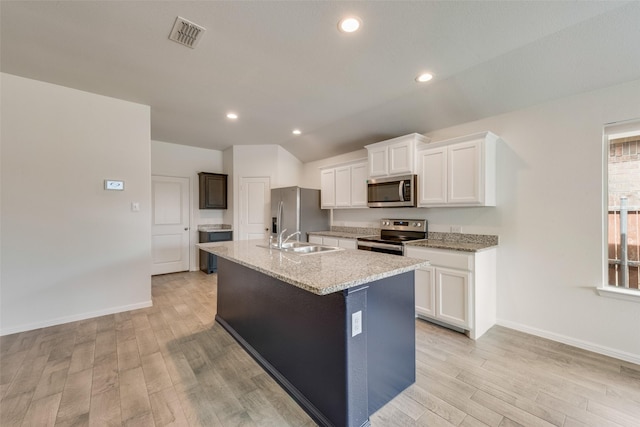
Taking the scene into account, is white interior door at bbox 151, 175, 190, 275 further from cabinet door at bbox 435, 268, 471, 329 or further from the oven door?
cabinet door at bbox 435, 268, 471, 329

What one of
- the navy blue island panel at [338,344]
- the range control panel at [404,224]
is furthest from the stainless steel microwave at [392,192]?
the navy blue island panel at [338,344]

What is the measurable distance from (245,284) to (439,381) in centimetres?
180

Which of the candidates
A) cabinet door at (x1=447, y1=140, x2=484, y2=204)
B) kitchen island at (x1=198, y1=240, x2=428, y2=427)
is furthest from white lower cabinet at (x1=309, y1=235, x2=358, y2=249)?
kitchen island at (x1=198, y1=240, x2=428, y2=427)

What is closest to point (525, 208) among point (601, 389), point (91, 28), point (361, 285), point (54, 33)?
point (601, 389)

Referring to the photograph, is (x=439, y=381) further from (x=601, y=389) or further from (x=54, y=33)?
(x=54, y=33)

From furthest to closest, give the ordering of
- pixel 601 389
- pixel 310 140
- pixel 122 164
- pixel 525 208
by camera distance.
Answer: pixel 310 140 → pixel 122 164 → pixel 525 208 → pixel 601 389

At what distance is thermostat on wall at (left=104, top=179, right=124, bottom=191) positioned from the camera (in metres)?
3.24

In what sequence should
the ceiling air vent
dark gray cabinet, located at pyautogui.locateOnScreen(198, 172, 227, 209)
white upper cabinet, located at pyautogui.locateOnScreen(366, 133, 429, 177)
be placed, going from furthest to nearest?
dark gray cabinet, located at pyautogui.locateOnScreen(198, 172, 227, 209) < white upper cabinet, located at pyautogui.locateOnScreen(366, 133, 429, 177) < the ceiling air vent

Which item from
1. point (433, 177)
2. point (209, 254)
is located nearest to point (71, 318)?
point (209, 254)

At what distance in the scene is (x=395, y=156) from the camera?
11.8 ft

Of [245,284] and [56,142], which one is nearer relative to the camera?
[245,284]

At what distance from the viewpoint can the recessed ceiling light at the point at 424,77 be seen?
265 centimetres

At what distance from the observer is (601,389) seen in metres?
1.89

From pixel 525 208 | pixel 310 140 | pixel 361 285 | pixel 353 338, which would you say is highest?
pixel 310 140
